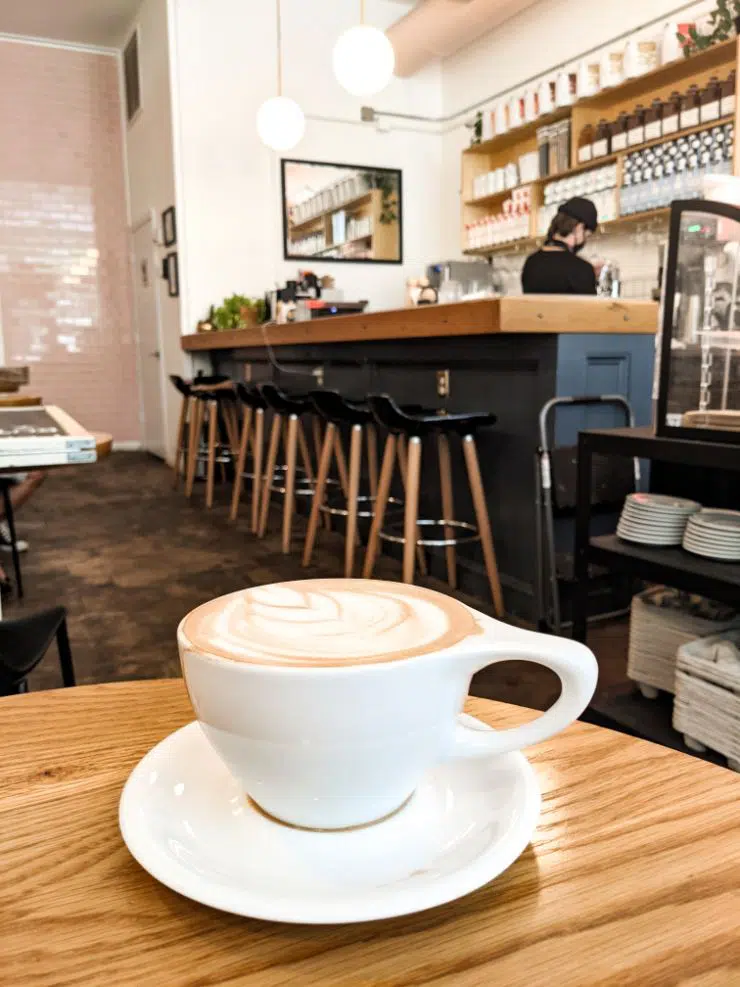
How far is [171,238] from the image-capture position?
6617 millimetres

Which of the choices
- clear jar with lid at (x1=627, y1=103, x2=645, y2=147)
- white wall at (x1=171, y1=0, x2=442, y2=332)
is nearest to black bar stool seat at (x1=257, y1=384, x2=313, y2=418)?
clear jar with lid at (x1=627, y1=103, x2=645, y2=147)

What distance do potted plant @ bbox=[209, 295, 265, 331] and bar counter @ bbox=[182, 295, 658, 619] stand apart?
2.54 metres

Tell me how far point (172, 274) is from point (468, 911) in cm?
685

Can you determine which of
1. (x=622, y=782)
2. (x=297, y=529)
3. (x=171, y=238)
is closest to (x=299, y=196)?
(x=171, y=238)

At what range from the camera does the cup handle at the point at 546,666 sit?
36 cm

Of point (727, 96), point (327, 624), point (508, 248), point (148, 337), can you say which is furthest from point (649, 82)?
point (327, 624)

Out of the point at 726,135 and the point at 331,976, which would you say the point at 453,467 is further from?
the point at 331,976

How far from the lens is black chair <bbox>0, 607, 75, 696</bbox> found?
124 centimetres

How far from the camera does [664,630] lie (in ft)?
6.93

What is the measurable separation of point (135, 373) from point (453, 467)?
574 centimetres

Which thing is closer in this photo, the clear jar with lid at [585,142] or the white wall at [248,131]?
the clear jar with lid at [585,142]

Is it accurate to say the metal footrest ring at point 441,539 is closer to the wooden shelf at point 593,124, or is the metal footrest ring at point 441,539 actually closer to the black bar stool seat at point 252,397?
the black bar stool seat at point 252,397

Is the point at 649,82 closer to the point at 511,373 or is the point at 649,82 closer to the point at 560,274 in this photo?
the point at 560,274

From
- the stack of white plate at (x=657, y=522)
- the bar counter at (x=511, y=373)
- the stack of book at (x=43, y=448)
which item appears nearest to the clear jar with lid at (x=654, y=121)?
the bar counter at (x=511, y=373)
